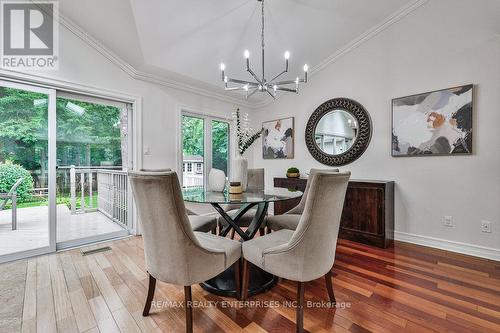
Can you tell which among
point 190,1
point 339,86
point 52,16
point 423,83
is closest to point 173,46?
point 190,1

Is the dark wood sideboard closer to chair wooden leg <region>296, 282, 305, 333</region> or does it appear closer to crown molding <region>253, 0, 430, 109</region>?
chair wooden leg <region>296, 282, 305, 333</region>

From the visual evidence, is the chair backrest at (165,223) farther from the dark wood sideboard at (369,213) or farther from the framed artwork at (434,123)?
the framed artwork at (434,123)

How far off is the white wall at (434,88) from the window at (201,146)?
2263mm

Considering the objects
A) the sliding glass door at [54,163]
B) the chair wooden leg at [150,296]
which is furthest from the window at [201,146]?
the chair wooden leg at [150,296]

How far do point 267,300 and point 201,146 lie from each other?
303 centimetres

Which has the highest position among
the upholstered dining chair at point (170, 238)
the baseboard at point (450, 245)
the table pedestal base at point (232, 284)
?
the upholstered dining chair at point (170, 238)

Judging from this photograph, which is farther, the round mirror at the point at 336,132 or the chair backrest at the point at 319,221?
the round mirror at the point at 336,132

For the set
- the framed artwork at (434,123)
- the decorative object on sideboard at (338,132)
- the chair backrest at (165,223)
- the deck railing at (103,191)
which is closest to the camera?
the chair backrest at (165,223)

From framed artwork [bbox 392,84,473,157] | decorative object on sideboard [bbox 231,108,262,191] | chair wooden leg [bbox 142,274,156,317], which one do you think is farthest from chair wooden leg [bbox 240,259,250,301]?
framed artwork [bbox 392,84,473,157]

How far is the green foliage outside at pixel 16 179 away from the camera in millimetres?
2459

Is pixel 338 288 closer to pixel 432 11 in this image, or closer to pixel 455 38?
pixel 455 38

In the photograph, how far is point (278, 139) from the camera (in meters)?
4.44

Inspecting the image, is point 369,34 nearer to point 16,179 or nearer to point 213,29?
point 213,29

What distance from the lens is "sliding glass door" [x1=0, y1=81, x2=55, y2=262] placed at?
2439mm
